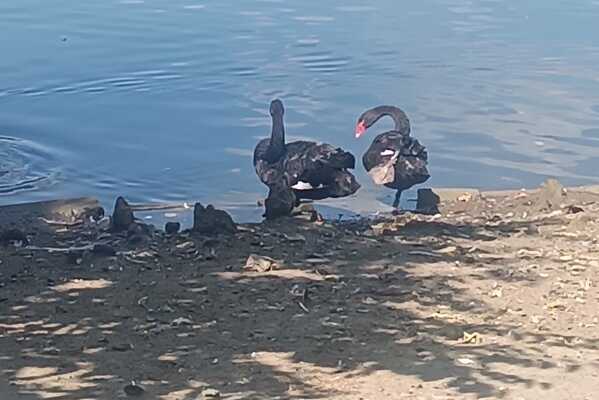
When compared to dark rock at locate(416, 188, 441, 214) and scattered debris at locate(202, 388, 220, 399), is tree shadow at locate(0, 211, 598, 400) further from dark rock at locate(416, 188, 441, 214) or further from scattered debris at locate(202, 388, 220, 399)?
dark rock at locate(416, 188, 441, 214)

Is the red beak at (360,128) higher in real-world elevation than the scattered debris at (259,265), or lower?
higher

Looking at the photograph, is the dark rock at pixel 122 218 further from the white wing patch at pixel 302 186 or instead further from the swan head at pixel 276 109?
the swan head at pixel 276 109

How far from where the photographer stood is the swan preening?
14141 mm

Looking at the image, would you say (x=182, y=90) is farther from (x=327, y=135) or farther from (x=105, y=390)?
(x=105, y=390)

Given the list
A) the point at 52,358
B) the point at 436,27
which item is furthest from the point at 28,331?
the point at 436,27

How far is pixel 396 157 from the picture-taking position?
14078mm

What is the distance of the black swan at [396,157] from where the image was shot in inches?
560

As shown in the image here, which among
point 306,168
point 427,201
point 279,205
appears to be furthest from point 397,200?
point 279,205

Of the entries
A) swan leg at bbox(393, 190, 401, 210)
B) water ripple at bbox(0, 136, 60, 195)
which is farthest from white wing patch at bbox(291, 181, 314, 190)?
water ripple at bbox(0, 136, 60, 195)

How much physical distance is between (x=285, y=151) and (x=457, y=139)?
2678 millimetres

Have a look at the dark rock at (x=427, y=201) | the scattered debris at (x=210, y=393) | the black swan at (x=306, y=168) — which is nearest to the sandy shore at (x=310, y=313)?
the scattered debris at (x=210, y=393)

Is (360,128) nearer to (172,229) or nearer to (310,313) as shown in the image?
(172,229)

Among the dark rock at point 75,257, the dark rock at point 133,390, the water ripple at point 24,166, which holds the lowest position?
the dark rock at point 133,390

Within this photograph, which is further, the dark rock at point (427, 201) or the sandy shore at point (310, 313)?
the dark rock at point (427, 201)
